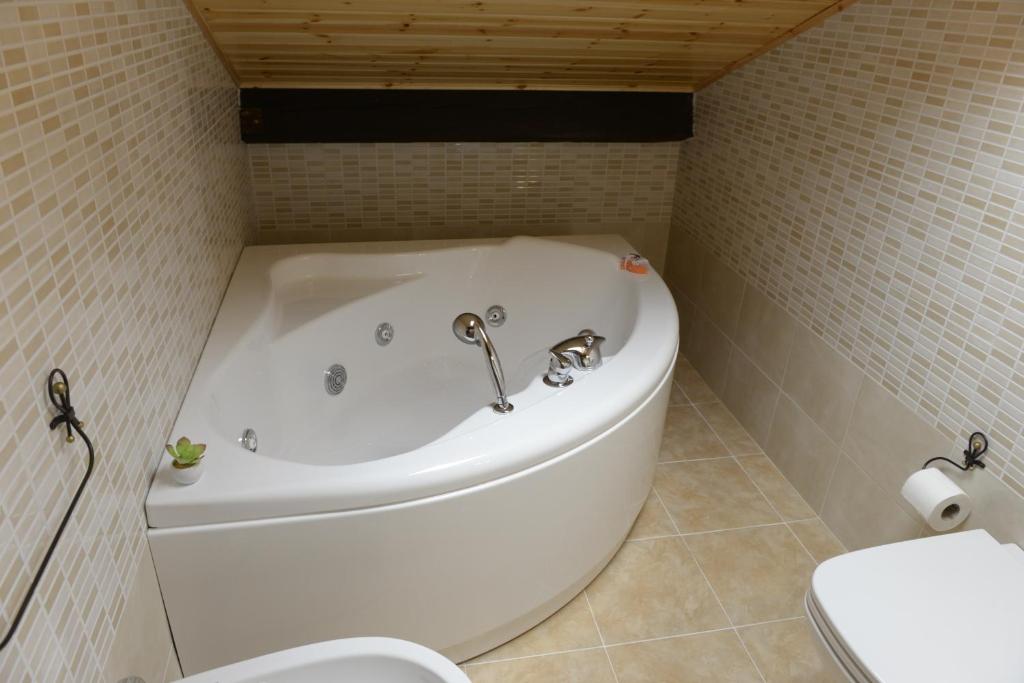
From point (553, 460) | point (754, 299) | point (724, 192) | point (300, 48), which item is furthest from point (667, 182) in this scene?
point (553, 460)

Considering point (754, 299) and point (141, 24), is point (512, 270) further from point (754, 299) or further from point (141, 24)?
point (141, 24)

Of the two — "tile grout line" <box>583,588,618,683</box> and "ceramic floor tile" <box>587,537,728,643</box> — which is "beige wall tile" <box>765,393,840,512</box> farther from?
"tile grout line" <box>583,588,618,683</box>

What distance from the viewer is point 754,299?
8.68 ft

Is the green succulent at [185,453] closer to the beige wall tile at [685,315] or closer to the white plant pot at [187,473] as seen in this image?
the white plant pot at [187,473]

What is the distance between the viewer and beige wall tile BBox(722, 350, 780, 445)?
2605mm

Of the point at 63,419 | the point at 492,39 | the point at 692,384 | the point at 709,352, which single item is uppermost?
the point at 492,39

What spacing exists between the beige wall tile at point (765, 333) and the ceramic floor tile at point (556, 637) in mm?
1089

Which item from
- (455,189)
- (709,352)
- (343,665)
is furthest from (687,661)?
(455,189)

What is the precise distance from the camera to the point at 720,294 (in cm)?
290

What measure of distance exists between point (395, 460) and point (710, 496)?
127 centimetres

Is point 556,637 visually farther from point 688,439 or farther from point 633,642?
point 688,439

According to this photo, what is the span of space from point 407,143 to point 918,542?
216 centimetres

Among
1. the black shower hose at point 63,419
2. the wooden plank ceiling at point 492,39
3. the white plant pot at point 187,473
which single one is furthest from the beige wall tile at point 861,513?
the black shower hose at point 63,419

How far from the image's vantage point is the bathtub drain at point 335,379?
243 centimetres
